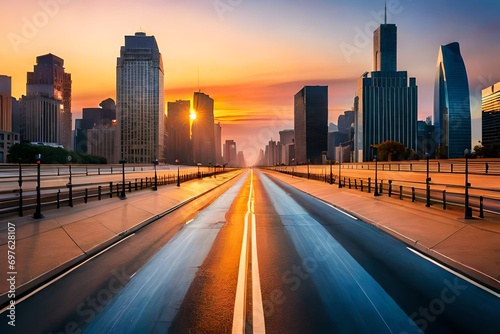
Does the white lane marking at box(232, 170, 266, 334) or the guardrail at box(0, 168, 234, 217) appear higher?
the guardrail at box(0, 168, 234, 217)

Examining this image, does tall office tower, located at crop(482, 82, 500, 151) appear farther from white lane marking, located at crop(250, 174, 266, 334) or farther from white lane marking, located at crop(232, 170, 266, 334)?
white lane marking, located at crop(250, 174, 266, 334)

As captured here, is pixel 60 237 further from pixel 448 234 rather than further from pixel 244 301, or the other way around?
pixel 448 234

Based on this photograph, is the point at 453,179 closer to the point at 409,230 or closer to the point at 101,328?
the point at 409,230

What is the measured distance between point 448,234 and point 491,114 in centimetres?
13434

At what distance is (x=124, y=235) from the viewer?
14266 millimetres

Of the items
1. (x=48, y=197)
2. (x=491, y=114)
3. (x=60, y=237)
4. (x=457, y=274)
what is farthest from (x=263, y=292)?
(x=491, y=114)

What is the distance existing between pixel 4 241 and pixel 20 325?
613 cm

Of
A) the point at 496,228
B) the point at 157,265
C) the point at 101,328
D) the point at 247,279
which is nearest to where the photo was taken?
the point at 101,328

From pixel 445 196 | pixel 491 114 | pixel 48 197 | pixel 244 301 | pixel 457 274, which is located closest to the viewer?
pixel 244 301

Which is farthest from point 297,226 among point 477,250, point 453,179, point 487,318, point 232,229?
point 453,179

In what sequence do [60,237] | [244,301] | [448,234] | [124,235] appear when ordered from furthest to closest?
[124,235]
[448,234]
[60,237]
[244,301]

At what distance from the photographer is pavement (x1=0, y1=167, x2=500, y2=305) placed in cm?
909

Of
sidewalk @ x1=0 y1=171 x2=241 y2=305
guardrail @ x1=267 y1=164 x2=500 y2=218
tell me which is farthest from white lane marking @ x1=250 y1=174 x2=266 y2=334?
guardrail @ x1=267 y1=164 x2=500 y2=218

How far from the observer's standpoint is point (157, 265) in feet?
32.0
